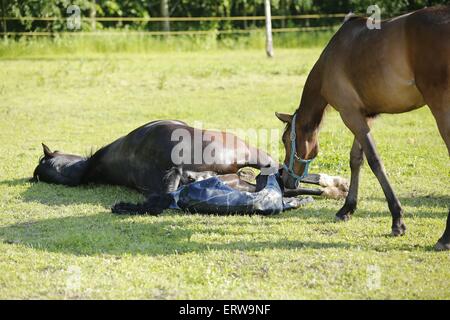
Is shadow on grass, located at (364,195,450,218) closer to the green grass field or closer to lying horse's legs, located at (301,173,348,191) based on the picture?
the green grass field

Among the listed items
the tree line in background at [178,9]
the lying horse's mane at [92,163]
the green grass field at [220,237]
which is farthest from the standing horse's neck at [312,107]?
the tree line in background at [178,9]

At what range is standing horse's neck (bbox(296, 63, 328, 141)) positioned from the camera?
654 centimetres

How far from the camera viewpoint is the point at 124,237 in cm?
610

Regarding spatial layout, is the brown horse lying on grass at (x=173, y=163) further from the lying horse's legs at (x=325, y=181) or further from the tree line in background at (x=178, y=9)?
the tree line in background at (x=178, y=9)

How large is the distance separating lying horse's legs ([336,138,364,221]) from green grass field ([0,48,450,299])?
10 cm

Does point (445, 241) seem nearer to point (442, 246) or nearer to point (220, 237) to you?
point (442, 246)

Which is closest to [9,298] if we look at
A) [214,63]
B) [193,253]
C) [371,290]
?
[193,253]

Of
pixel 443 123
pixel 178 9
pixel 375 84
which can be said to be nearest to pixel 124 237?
pixel 375 84

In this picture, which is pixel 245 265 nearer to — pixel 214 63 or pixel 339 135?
pixel 339 135

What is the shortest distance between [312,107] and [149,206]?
69.2 inches

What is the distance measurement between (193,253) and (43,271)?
1123 millimetres

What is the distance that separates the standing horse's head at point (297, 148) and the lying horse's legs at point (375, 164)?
1.94ft

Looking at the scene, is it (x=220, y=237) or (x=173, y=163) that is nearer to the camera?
(x=220, y=237)

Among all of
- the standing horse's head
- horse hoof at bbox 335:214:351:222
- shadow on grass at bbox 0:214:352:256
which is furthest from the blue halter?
shadow on grass at bbox 0:214:352:256
